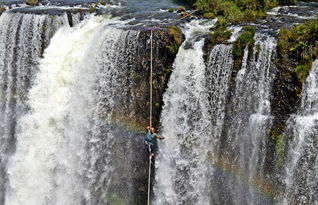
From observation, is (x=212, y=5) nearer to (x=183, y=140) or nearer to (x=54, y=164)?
(x=183, y=140)

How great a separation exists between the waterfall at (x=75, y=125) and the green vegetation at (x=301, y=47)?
5330mm

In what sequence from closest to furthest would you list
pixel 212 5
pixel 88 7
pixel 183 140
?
pixel 183 140, pixel 212 5, pixel 88 7

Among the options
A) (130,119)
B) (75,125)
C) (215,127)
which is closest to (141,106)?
(130,119)

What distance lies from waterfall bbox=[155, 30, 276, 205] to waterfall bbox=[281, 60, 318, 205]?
89 cm

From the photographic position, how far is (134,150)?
14398 mm

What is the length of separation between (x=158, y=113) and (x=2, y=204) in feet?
27.3

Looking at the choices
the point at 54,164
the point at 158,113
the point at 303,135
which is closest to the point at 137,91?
the point at 158,113

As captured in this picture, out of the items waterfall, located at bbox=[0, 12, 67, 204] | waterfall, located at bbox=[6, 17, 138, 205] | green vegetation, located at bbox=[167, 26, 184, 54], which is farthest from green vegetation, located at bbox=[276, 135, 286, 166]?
waterfall, located at bbox=[0, 12, 67, 204]

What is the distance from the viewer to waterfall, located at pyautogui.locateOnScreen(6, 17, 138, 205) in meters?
14.2

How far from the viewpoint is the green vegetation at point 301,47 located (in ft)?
38.4

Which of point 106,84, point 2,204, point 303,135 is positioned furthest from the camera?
point 2,204

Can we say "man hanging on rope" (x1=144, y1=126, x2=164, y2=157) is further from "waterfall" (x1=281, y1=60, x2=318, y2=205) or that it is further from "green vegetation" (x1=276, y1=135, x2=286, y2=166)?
"waterfall" (x1=281, y1=60, x2=318, y2=205)

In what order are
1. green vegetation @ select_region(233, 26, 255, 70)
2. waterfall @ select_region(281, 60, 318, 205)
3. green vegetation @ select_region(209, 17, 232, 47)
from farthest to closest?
1. green vegetation @ select_region(209, 17, 232, 47)
2. green vegetation @ select_region(233, 26, 255, 70)
3. waterfall @ select_region(281, 60, 318, 205)

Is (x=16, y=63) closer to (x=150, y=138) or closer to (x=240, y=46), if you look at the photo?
(x=150, y=138)
